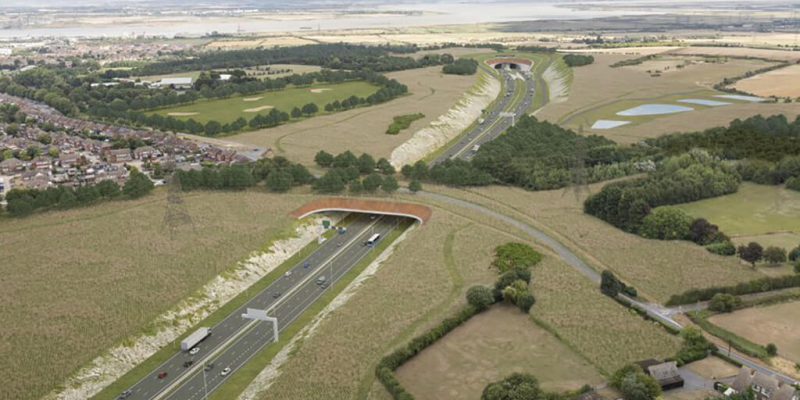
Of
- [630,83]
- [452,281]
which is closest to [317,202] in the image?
[452,281]

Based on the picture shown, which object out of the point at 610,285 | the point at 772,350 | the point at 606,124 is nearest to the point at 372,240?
the point at 610,285

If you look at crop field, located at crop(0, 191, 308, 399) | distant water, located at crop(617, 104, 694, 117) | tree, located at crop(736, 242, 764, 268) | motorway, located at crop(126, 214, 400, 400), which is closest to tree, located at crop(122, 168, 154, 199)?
crop field, located at crop(0, 191, 308, 399)

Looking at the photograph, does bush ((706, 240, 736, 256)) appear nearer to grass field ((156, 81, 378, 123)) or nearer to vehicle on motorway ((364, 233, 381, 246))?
vehicle on motorway ((364, 233, 381, 246))

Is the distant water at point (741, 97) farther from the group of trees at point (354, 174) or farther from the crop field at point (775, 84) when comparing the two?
the group of trees at point (354, 174)

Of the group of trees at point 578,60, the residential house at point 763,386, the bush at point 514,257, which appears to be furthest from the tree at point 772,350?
the group of trees at point 578,60

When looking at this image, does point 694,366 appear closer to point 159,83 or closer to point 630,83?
point 630,83

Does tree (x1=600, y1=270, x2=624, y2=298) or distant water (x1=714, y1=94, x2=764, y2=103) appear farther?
distant water (x1=714, y1=94, x2=764, y2=103)

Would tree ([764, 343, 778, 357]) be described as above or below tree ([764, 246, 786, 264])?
below
